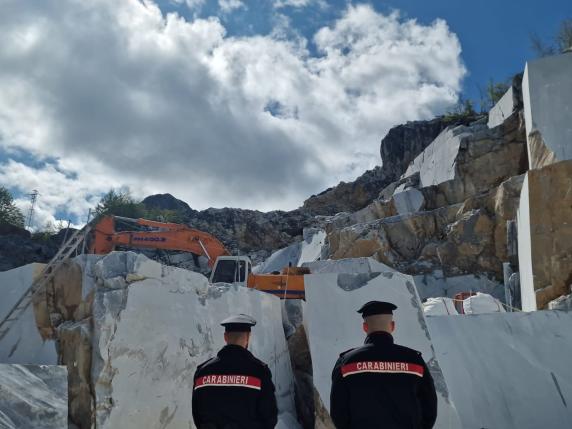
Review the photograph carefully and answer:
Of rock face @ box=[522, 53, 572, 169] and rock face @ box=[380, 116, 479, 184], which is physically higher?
rock face @ box=[380, 116, 479, 184]

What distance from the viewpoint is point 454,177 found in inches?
776

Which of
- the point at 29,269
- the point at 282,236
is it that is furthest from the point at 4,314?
the point at 282,236

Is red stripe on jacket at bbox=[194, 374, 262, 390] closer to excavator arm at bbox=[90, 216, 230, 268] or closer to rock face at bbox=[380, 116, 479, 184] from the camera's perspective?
excavator arm at bbox=[90, 216, 230, 268]

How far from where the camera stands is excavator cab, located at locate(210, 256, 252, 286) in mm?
10938

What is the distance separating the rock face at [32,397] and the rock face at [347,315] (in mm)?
3274

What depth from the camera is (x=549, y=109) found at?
12.7 metres

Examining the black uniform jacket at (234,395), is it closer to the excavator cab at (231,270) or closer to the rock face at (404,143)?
the excavator cab at (231,270)

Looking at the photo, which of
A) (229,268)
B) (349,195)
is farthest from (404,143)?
(229,268)

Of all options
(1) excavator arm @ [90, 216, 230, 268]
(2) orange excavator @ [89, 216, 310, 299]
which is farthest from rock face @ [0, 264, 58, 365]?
(1) excavator arm @ [90, 216, 230, 268]

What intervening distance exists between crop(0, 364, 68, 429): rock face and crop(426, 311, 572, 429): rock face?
5.17m

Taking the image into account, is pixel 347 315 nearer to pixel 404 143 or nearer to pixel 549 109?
pixel 549 109

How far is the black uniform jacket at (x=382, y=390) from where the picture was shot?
10.00 feet

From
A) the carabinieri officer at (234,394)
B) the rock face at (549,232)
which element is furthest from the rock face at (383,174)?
the carabinieri officer at (234,394)

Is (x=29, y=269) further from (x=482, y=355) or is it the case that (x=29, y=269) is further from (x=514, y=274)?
(x=514, y=274)
